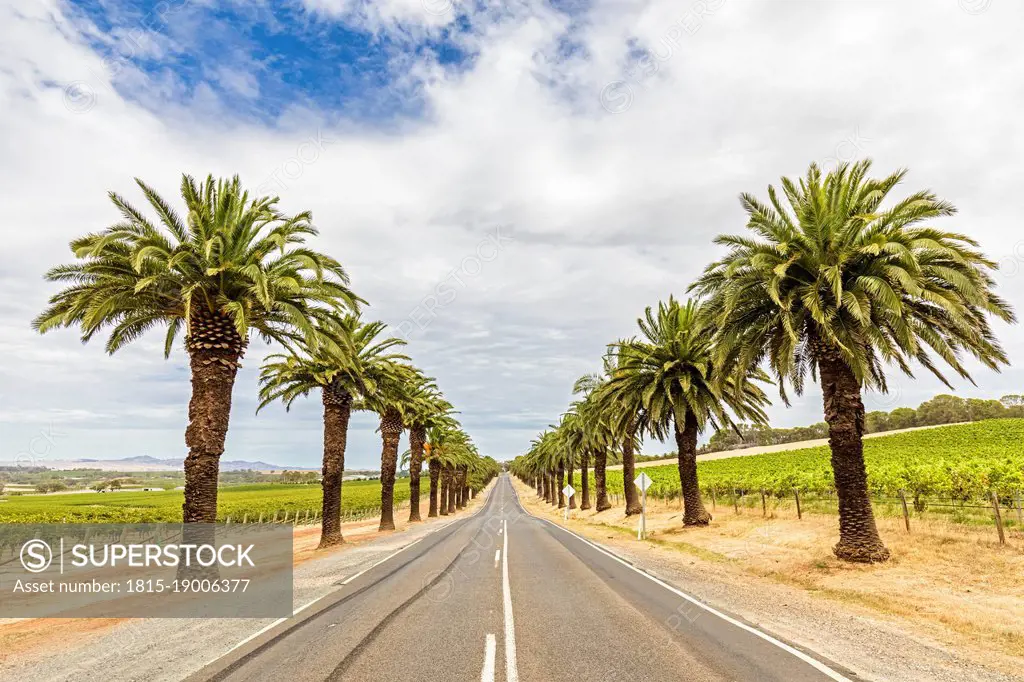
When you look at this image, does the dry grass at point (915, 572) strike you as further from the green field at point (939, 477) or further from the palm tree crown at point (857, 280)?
the palm tree crown at point (857, 280)

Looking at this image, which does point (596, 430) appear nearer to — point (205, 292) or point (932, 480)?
point (932, 480)

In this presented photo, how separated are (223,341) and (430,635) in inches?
411

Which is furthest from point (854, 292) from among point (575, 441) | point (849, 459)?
point (575, 441)

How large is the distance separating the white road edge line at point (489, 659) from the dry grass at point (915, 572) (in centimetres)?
675

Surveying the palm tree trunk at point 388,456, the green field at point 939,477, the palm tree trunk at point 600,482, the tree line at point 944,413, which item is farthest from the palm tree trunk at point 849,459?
the tree line at point 944,413

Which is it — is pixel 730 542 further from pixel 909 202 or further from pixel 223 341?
pixel 223 341

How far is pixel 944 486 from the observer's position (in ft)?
59.4

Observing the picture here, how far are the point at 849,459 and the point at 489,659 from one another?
12464 mm

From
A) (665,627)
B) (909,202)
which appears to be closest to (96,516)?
(665,627)

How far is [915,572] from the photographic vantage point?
42.0 ft

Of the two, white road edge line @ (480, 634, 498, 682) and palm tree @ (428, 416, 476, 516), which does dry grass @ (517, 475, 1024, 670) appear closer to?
white road edge line @ (480, 634, 498, 682)

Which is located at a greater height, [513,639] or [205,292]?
[205,292]

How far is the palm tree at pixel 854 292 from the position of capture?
44.9 ft

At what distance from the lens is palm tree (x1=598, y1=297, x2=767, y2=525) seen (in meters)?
24.9
